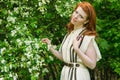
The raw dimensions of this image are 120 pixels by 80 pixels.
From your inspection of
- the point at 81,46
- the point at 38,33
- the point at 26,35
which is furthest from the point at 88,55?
the point at 38,33

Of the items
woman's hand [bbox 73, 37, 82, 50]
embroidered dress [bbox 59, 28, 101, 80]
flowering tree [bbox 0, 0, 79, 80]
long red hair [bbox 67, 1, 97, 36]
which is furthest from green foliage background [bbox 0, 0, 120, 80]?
long red hair [bbox 67, 1, 97, 36]

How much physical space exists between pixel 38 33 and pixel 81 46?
925mm

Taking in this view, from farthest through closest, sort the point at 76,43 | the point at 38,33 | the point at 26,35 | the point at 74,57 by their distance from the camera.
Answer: the point at 38,33 → the point at 26,35 → the point at 74,57 → the point at 76,43

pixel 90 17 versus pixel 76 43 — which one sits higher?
pixel 90 17

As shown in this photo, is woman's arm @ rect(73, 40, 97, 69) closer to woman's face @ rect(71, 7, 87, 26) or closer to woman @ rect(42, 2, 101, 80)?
woman @ rect(42, 2, 101, 80)

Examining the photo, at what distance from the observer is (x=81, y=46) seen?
3.52 metres

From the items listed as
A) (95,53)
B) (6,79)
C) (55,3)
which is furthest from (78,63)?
(55,3)

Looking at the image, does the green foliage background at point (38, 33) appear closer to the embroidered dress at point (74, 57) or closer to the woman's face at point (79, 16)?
the embroidered dress at point (74, 57)

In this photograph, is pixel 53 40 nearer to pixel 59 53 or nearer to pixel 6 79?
pixel 59 53

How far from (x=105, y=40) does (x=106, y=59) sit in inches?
23.2

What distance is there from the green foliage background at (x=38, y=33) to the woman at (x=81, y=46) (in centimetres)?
33

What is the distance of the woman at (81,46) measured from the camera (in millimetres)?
3484

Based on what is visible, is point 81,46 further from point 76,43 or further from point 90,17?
point 90,17

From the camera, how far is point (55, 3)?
14.7ft
